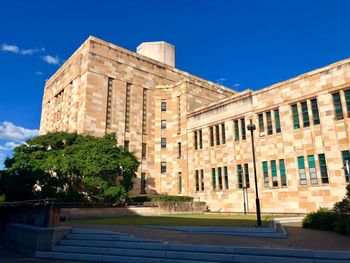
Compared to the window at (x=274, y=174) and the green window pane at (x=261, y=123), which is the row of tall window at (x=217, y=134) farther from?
the window at (x=274, y=174)

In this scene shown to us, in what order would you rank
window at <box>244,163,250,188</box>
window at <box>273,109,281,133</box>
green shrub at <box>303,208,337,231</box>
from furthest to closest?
window at <box>244,163,250,188</box>
window at <box>273,109,281,133</box>
green shrub at <box>303,208,337,231</box>

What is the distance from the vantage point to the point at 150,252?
11.3m

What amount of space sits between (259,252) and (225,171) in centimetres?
2629

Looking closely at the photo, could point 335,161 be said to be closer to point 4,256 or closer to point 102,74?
point 4,256

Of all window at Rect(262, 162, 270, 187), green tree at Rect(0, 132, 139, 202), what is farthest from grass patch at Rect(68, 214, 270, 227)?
window at Rect(262, 162, 270, 187)

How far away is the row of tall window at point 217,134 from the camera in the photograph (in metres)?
37.0

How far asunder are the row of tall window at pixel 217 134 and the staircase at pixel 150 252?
25245 millimetres

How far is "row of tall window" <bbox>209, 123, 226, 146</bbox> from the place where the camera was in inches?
1458

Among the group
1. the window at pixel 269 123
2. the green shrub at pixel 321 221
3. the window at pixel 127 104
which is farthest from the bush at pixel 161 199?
the green shrub at pixel 321 221

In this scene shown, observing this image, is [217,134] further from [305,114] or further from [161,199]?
[305,114]

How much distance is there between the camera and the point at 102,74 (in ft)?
136

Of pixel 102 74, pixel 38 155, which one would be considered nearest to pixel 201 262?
pixel 38 155

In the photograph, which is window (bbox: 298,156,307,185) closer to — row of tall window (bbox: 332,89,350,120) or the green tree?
row of tall window (bbox: 332,89,350,120)

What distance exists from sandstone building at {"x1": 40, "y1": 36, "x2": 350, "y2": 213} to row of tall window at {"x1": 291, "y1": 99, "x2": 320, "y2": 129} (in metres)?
0.10
